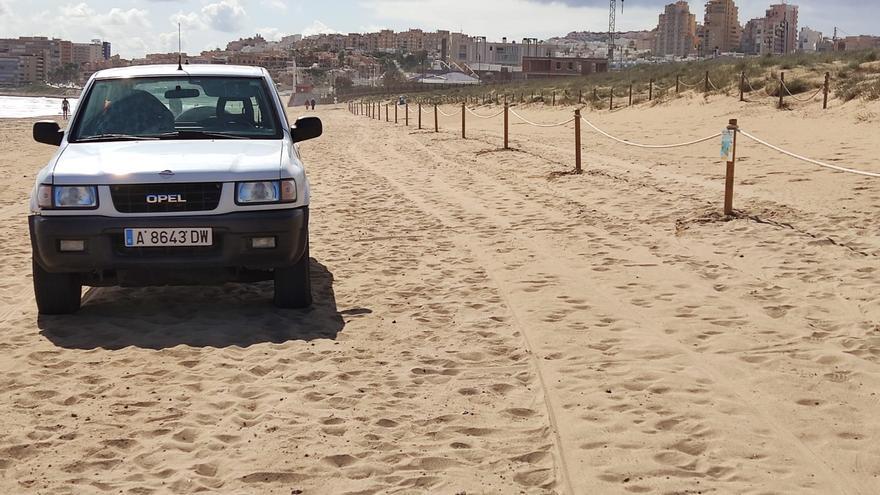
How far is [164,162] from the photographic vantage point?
6.39m

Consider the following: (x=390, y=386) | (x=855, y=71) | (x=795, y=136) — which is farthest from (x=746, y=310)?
(x=855, y=71)

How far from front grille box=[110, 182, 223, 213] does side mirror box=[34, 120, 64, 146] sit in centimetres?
137

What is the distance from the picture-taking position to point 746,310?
6918mm

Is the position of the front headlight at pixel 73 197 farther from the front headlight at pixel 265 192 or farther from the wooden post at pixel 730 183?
the wooden post at pixel 730 183

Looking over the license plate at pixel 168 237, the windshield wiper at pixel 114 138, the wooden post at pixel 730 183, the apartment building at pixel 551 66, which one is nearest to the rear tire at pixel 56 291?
the license plate at pixel 168 237

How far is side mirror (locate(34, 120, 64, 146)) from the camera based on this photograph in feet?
23.6

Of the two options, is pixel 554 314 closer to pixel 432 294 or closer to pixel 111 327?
pixel 432 294

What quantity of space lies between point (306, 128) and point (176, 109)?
1031 millimetres

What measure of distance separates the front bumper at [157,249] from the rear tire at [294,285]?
0.49 meters

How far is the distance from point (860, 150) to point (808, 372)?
43.3 feet

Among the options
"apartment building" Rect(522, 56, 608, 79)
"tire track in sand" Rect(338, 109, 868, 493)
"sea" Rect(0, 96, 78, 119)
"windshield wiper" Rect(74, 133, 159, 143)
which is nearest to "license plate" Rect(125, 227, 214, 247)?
"windshield wiper" Rect(74, 133, 159, 143)

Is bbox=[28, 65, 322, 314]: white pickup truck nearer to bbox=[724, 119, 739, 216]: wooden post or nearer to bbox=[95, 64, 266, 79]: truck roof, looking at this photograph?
bbox=[95, 64, 266, 79]: truck roof

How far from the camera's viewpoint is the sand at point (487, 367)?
417 cm

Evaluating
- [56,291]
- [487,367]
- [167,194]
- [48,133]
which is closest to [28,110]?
[48,133]
